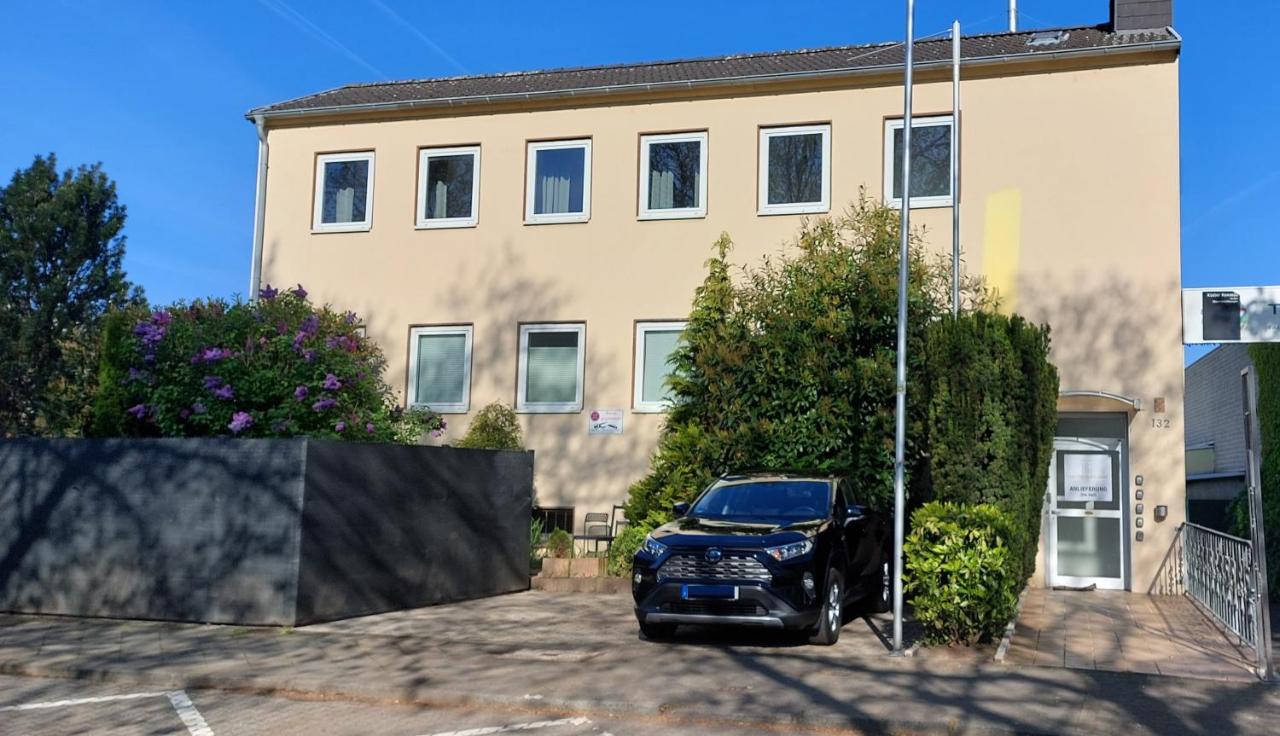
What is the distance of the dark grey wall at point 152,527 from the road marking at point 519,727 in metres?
4.60

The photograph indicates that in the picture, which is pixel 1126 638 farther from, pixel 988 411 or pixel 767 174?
pixel 767 174

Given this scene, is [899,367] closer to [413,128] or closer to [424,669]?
[424,669]

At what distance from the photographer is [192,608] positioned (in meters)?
11.7

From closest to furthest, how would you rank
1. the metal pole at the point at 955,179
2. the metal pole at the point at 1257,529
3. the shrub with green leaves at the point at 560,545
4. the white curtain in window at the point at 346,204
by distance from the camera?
the metal pole at the point at 1257,529 → the metal pole at the point at 955,179 → the shrub with green leaves at the point at 560,545 → the white curtain in window at the point at 346,204

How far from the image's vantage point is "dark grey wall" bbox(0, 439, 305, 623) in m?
11.5

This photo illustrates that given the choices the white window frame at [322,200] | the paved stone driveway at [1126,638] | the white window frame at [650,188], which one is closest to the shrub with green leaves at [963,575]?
the paved stone driveway at [1126,638]

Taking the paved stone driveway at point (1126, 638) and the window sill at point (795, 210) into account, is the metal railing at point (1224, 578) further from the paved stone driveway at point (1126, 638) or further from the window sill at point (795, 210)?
the window sill at point (795, 210)

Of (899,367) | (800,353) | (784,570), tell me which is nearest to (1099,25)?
(800,353)

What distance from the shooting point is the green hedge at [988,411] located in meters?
11.7

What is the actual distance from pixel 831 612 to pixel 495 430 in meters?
8.38

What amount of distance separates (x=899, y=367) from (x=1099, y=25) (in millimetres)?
10966

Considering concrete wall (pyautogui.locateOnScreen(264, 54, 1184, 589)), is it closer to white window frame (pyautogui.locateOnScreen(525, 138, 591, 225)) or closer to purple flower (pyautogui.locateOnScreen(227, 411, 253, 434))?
white window frame (pyautogui.locateOnScreen(525, 138, 591, 225))

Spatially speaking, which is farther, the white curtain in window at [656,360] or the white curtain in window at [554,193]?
the white curtain in window at [554,193]

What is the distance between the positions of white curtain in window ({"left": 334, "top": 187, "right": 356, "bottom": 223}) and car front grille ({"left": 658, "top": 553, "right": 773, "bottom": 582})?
1177cm
